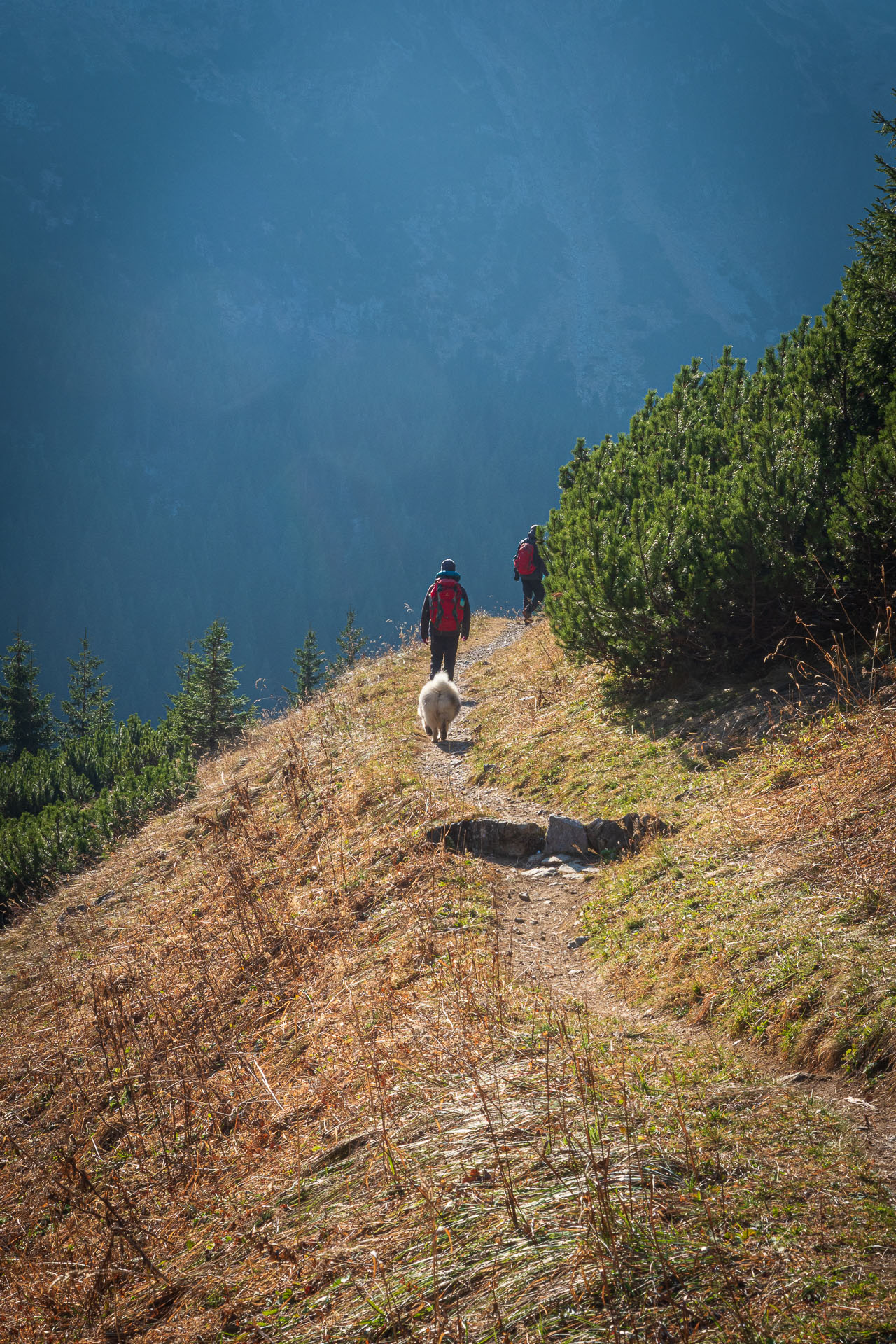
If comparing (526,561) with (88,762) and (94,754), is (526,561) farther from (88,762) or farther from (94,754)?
(94,754)

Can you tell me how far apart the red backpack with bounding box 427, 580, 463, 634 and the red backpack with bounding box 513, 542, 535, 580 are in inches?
302

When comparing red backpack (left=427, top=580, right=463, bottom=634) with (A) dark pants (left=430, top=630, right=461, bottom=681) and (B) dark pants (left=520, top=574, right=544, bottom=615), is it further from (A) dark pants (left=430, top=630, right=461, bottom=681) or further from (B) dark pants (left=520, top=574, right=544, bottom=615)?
(B) dark pants (left=520, top=574, right=544, bottom=615)

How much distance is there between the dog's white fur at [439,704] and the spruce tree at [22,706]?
33.0m

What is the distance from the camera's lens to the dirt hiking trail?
3.19 meters

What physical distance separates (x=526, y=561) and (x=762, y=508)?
1369cm

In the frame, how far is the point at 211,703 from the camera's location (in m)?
25.8

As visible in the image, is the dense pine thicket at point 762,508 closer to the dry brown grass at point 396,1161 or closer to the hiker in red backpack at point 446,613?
the hiker in red backpack at point 446,613

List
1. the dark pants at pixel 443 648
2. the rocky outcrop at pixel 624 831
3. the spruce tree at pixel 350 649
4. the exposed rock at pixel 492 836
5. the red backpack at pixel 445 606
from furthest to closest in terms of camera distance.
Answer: the spruce tree at pixel 350 649
the dark pants at pixel 443 648
the red backpack at pixel 445 606
the exposed rock at pixel 492 836
the rocky outcrop at pixel 624 831

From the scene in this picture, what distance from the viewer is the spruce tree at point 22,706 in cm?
3916

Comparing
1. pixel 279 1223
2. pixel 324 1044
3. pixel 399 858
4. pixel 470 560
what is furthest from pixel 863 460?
pixel 470 560

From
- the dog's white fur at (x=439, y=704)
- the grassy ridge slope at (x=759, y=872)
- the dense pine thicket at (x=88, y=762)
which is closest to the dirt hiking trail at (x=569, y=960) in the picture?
the grassy ridge slope at (x=759, y=872)

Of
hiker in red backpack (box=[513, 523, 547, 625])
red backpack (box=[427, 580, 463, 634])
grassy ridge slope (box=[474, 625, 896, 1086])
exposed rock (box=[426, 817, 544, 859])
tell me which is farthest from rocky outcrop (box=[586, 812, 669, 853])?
hiker in red backpack (box=[513, 523, 547, 625])

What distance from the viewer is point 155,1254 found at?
12.0 ft

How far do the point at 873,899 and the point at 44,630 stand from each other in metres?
193
